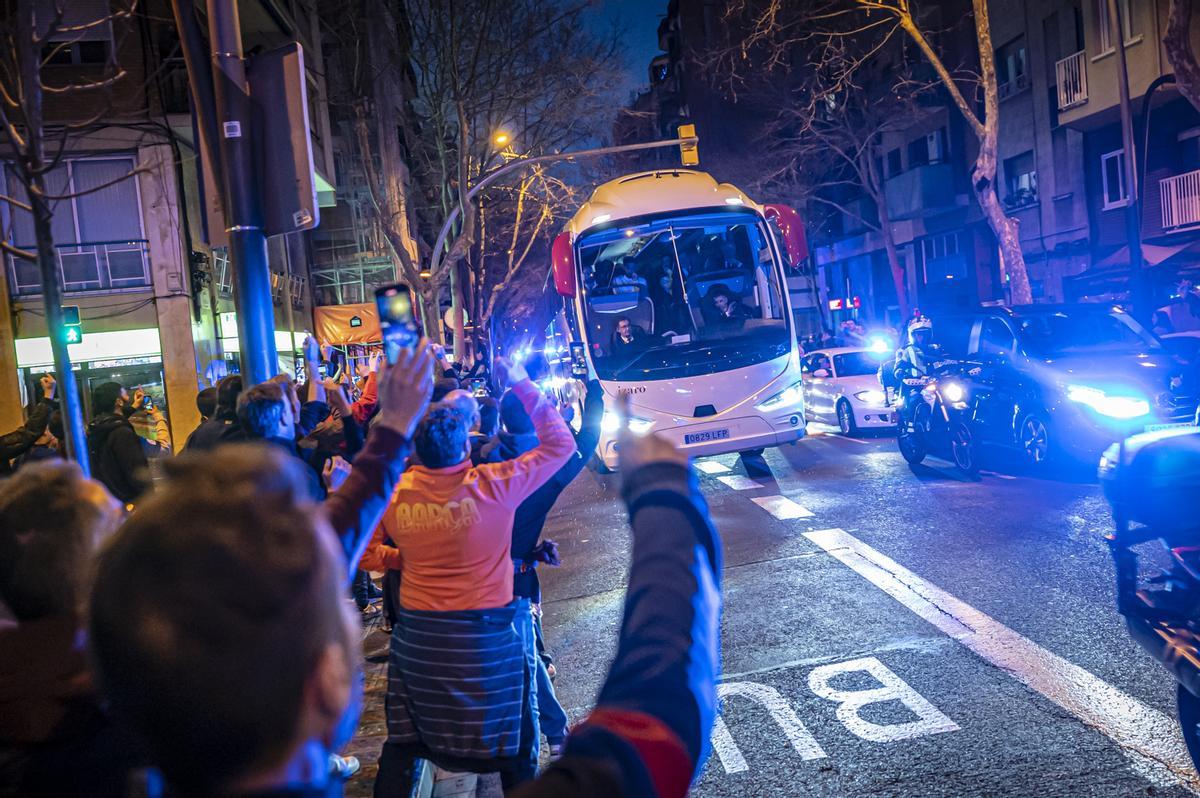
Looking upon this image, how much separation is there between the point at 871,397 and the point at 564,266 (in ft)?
21.3

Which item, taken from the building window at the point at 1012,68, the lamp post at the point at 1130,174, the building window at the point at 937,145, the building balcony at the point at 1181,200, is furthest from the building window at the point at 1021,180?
the lamp post at the point at 1130,174

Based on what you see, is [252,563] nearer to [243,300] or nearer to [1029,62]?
[243,300]

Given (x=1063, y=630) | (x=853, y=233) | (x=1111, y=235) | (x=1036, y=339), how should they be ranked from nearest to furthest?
(x=1063, y=630) → (x=1036, y=339) → (x=1111, y=235) → (x=853, y=233)

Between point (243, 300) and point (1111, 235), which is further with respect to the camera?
point (1111, 235)

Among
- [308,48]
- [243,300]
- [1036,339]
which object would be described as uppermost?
[308,48]

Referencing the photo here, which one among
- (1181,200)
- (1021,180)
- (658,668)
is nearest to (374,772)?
(658,668)

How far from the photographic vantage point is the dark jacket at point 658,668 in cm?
115

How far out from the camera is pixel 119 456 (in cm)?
715

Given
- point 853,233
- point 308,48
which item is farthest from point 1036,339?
point 853,233

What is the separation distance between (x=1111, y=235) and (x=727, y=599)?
23.7m

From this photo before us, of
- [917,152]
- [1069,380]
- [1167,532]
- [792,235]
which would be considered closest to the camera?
[1167,532]

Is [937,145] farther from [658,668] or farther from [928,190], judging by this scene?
[658,668]

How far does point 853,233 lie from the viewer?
46469mm

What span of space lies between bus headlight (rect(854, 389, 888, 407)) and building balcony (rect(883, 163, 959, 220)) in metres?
19.8
